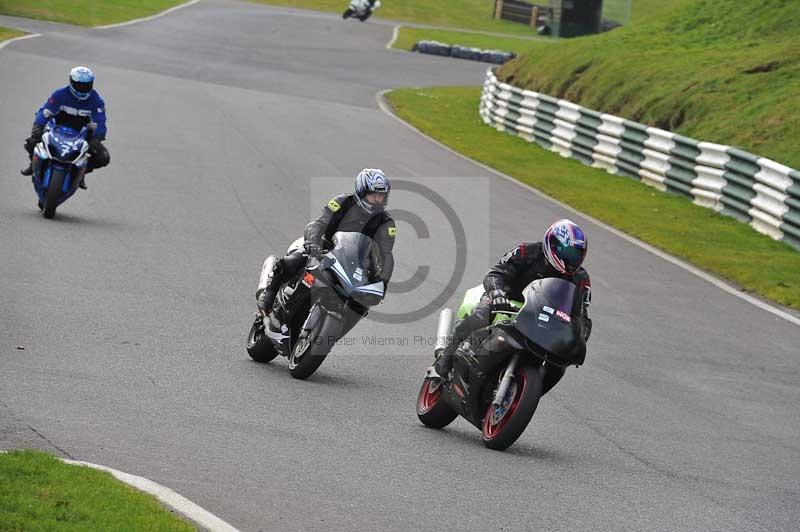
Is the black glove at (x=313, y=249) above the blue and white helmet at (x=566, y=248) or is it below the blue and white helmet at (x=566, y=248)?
below

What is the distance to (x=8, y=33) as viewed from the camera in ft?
137

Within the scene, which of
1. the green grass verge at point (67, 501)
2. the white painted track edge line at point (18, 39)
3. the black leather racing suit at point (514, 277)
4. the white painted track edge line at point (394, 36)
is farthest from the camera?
the white painted track edge line at point (394, 36)

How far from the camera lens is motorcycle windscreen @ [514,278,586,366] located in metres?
8.69

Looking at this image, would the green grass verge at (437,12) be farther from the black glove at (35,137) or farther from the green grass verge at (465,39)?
the black glove at (35,137)

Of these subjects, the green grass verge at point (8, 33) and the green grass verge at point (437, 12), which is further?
the green grass verge at point (437, 12)

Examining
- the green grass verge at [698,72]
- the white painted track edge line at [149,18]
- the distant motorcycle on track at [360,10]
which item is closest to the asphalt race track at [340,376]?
the green grass verge at [698,72]

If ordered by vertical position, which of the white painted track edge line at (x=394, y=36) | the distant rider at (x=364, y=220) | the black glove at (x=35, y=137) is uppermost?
the distant rider at (x=364, y=220)

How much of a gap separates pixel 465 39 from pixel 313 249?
2126 inches

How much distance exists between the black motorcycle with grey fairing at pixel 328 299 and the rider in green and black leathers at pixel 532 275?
1.09 metres

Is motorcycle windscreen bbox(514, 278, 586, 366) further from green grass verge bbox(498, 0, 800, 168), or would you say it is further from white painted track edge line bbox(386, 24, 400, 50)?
white painted track edge line bbox(386, 24, 400, 50)

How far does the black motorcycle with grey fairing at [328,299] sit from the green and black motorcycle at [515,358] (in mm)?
1273

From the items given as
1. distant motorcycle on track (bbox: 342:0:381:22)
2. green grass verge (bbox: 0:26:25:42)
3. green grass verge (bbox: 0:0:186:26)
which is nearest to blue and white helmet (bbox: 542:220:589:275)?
green grass verge (bbox: 0:26:25:42)

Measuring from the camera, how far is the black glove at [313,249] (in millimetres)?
10461

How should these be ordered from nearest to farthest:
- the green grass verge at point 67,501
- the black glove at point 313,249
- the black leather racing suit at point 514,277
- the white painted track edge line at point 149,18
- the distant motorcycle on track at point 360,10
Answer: the green grass verge at point 67,501 → the black leather racing suit at point 514,277 → the black glove at point 313,249 → the white painted track edge line at point 149,18 → the distant motorcycle on track at point 360,10
